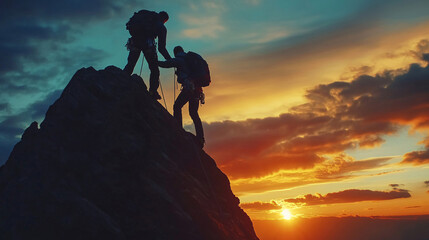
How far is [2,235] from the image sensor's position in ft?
39.4

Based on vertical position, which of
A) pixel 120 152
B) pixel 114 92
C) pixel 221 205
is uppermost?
pixel 114 92

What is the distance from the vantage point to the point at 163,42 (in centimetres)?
1922

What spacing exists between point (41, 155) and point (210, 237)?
707 centimetres

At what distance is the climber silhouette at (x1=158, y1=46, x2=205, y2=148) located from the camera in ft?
62.7

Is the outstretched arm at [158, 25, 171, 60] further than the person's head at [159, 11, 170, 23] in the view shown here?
No

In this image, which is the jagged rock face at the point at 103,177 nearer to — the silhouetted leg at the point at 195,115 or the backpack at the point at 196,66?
the silhouetted leg at the point at 195,115

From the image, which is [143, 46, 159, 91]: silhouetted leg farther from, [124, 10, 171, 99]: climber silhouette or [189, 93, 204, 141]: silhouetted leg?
[189, 93, 204, 141]: silhouetted leg

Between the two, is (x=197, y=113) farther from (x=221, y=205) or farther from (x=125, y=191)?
(x=125, y=191)

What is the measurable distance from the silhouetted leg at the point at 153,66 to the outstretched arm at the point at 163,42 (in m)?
0.38

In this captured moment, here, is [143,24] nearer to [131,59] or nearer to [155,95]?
[131,59]

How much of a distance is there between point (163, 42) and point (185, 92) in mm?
2889

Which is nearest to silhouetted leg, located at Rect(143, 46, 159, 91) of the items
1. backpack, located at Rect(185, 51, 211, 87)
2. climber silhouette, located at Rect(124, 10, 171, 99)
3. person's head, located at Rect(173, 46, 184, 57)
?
climber silhouette, located at Rect(124, 10, 171, 99)

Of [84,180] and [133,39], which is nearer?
[84,180]

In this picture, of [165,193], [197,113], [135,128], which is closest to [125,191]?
[165,193]
